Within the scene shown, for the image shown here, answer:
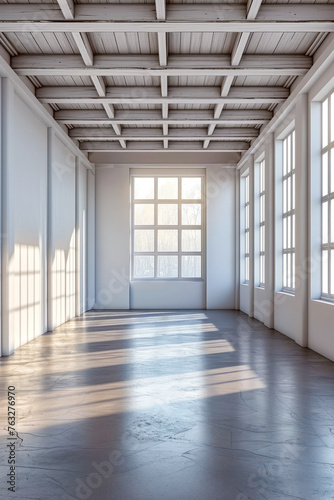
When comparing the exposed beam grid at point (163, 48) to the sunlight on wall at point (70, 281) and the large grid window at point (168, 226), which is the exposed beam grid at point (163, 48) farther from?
the large grid window at point (168, 226)

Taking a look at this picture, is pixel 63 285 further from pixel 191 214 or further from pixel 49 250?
pixel 191 214

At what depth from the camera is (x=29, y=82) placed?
9453 millimetres

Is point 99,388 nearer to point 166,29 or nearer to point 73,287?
point 166,29

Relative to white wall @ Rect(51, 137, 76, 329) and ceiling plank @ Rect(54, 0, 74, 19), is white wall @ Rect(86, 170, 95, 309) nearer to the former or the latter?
white wall @ Rect(51, 137, 76, 329)

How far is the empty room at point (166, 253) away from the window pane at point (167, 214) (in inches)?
1.9

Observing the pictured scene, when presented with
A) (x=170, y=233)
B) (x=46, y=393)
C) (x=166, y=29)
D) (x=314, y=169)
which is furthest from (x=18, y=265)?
(x=170, y=233)

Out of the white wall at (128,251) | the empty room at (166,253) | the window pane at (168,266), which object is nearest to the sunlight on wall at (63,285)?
the empty room at (166,253)

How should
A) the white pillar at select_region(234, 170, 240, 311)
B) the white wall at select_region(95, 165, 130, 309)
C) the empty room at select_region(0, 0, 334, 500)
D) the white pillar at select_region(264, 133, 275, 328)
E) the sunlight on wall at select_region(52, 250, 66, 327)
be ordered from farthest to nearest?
the white wall at select_region(95, 165, 130, 309) < the white pillar at select_region(234, 170, 240, 311) < the sunlight on wall at select_region(52, 250, 66, 327) < the white pillar at select_region(264, 133, 275, 328) < the empty room at select_region(0, 0, 334, 500)

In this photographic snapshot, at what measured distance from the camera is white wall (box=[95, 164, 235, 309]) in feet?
52.6

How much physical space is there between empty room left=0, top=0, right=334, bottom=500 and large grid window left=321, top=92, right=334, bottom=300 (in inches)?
1.8

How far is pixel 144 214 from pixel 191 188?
182cm

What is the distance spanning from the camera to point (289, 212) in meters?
10.4

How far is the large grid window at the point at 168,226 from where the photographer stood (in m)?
16.5

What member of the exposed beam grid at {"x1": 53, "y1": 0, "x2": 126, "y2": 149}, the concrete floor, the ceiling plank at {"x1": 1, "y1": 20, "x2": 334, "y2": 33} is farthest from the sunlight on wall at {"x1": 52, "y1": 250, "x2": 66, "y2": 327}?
the ceiling plank at {"x1": 1, "y1": 20, "x2": 334, "y2": 33}
